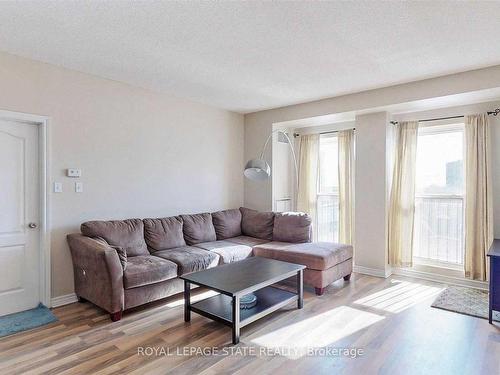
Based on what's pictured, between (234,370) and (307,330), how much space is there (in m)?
0.86

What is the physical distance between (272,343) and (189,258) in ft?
4.61

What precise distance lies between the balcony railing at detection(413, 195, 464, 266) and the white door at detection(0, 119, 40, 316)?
4.68 meters

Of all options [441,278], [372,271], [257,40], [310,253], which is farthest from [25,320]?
[441,278]

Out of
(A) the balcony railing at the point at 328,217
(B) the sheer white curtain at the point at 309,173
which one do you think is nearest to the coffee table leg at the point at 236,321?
(A) the balcony railing at the point at 328,217

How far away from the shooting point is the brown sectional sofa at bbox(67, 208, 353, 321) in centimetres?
305

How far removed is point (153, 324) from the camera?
9.62 feet

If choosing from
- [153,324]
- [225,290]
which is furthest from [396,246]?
[153,324]

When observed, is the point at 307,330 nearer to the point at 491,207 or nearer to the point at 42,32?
the point at 491,207

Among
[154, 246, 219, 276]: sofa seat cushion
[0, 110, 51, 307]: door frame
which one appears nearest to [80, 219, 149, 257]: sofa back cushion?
[154, 246, 219, 276]: sofa seat cushion

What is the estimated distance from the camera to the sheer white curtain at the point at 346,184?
4.91 meters

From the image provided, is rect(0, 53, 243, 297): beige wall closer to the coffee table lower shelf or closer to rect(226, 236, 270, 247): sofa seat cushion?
rect(226, 236, 270, 247): sofa seat cushion

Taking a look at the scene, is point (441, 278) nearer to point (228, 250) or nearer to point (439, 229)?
point (439, 229)

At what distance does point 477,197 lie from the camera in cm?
390

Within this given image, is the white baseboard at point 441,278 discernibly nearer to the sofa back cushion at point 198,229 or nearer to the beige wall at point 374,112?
the beige wall at point 374,112
